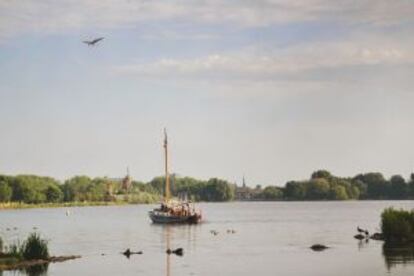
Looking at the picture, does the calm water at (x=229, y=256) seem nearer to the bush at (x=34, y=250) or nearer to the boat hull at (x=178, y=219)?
the bush at (x=34, y=250)

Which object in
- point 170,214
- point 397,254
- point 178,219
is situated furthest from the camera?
point 170,214

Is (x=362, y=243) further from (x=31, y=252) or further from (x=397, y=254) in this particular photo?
(x=31, y=252)

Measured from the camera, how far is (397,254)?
70438 mm

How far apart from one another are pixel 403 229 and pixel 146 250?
25627 millimetres

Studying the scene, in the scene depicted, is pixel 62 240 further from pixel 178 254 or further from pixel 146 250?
pixel 178 254

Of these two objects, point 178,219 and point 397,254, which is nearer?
point 397,254

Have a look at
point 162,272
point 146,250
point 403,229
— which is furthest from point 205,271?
point 403,229

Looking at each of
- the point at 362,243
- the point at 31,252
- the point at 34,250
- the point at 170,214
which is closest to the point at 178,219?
the point at 170,214

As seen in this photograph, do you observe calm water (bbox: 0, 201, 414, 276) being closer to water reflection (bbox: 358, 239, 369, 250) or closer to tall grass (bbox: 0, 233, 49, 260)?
water reflection (bbox: 358, 239, 369, 250)

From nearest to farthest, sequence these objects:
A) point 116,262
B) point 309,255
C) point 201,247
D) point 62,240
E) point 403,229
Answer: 1. point 116,262
2. point 309,255
3. point 403,229
4. point 201,247
5. point 62,240

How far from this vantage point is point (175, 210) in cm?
15012

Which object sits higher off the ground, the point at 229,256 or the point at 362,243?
the point at 362,243

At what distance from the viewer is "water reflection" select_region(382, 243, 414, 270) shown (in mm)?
64125

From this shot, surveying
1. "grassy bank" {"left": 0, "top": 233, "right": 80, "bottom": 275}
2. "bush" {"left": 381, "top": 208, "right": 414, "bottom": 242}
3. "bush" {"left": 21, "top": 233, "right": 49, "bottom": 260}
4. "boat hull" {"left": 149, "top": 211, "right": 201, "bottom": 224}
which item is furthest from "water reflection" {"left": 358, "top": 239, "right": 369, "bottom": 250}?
"boat hull" {"left": 149, "top": 211, "right": 201, "bottom": 224}
